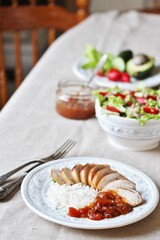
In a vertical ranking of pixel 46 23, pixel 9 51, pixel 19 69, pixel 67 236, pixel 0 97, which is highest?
pixel 67 236

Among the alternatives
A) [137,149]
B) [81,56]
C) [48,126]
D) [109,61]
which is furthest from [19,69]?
[137,149]

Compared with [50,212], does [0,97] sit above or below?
below

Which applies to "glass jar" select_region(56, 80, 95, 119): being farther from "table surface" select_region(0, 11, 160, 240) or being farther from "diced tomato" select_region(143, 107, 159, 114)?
"diced tomato" select_region(143, 107, 159, 114)

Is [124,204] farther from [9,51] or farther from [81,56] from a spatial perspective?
[9,51]

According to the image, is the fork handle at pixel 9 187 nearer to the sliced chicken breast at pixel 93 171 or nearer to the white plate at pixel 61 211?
A: the white plate at pixel 61 211

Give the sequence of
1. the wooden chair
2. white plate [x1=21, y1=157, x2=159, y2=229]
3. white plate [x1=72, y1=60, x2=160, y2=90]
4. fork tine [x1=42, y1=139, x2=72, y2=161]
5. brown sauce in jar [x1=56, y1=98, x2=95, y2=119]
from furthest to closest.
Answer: the wooden chair, white plate [x1=72, y1=60, x2=160, y2=90], brown sauce in jar [x1=56, y1=98, x2=95, y2=119], fork tine [x1=42, y1=139, x2=72, y2=161], white plate [x1=21, y1=157, x2=159, y2=229]

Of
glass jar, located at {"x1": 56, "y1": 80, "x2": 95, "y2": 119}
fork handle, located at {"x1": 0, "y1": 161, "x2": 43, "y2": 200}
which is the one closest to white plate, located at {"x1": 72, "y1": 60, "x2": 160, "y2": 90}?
glass jar, located at {"x1": 56, "y1": 80, "x2": 95, "y2": 119}
